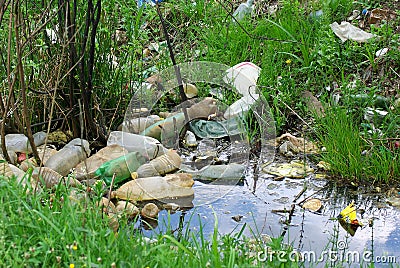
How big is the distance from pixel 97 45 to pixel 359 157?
1.52 metres

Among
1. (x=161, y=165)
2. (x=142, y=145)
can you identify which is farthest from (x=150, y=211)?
(x=142, y=145)

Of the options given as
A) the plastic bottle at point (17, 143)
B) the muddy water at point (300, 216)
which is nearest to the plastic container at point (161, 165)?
the muddy water at point (300, 216)

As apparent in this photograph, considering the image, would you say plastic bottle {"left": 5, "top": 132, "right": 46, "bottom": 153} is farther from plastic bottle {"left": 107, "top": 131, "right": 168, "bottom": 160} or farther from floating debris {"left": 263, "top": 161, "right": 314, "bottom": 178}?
floating debris {"left": 263, "top": 161, "right": 314, "bottom": 178}

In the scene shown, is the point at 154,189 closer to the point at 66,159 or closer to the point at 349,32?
the point at 66,159

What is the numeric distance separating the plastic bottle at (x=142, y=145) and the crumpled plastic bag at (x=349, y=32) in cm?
163

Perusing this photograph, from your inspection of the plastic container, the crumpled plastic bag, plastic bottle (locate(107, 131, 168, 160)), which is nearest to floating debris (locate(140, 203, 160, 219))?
the plastic container

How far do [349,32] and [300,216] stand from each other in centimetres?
192

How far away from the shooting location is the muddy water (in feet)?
9.07

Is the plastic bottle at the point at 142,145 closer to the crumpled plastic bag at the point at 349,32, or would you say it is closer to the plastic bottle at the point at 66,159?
the plastic bottle at the point at 66,159

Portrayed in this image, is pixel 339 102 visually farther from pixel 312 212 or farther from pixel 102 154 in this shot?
pixel 102 154

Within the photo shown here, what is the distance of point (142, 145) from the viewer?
11.8ft

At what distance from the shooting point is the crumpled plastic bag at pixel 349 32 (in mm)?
4527

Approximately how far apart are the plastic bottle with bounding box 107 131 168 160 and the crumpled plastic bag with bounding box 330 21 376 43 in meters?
1.63

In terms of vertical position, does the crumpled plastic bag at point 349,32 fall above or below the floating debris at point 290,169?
above
